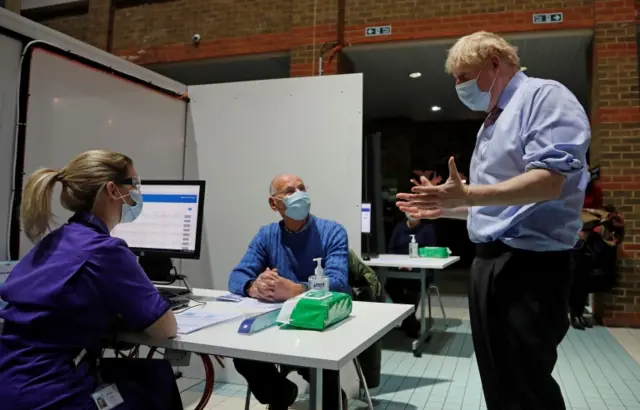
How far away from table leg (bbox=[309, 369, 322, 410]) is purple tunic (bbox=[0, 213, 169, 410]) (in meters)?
0.40

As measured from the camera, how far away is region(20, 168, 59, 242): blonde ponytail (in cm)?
123

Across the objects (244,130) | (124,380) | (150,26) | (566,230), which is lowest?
(124,380)

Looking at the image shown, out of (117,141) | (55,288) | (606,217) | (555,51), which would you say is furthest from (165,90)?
(555,51)

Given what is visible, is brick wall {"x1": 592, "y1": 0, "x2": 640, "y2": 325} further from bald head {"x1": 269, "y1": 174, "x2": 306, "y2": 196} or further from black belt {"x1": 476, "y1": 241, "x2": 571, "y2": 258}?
black belt {"x1": 476, "y1": 241, "x2": 571, "y2": 258}

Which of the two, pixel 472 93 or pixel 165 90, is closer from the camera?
pixel 472 93

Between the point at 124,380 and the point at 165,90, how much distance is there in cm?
226

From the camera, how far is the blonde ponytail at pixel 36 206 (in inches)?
48.3

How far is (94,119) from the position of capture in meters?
2.56

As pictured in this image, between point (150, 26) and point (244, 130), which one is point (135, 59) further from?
point (244, 130)

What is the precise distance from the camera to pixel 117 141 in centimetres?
272

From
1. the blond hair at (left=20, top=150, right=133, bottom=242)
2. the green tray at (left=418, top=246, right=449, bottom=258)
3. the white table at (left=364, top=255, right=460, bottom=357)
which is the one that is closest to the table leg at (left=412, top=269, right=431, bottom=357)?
the white table at (left=364, top=255, right=460, bottom=357)

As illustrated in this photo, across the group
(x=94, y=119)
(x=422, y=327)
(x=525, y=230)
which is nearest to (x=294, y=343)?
(x=525, y=230)

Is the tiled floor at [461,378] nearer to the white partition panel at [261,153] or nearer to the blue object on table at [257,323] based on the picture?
the white partition panel at [261,153]

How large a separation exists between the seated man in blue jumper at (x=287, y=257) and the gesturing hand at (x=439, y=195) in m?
0.76
